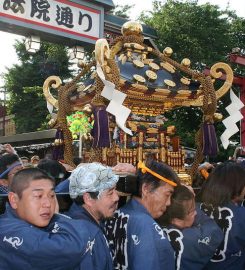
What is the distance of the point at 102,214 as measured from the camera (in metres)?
1.91

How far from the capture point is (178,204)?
219 cm

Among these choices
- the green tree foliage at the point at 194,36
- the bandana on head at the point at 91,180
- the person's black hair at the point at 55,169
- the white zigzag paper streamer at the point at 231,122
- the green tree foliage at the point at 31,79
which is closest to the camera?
the bandana on head at the point at 91,180

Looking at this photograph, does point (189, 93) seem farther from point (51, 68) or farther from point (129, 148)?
point (51, 68)

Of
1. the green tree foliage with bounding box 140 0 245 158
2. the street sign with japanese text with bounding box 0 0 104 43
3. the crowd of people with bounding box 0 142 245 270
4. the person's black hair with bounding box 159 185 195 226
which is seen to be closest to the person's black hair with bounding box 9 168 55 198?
the crowd of people with bounding box 0 142 245 270

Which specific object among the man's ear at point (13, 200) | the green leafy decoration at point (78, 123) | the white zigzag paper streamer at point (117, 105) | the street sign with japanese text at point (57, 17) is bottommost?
the man's ear at point (13, 200)

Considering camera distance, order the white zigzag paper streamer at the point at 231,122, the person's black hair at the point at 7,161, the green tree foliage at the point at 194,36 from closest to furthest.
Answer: the person's black hair at the point at 7,161 → the white zigzag paper streamer at the point at 231,122 → the green tree foliage at the point at 194,36

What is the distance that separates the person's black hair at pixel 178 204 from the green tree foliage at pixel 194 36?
498 inches

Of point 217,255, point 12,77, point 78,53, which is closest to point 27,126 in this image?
point 12,77

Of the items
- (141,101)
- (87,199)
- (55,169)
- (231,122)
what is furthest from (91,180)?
(231,122)

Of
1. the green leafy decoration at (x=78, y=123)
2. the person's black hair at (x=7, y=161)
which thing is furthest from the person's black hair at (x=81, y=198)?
the green leafy decoration at (x=78, y=123)

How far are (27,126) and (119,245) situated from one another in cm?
1902

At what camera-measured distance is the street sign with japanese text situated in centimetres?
473

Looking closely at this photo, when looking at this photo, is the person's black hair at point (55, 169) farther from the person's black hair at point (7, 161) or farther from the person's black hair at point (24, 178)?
the person's black hair at point (24, 178)

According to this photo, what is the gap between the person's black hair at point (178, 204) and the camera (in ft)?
7.14
